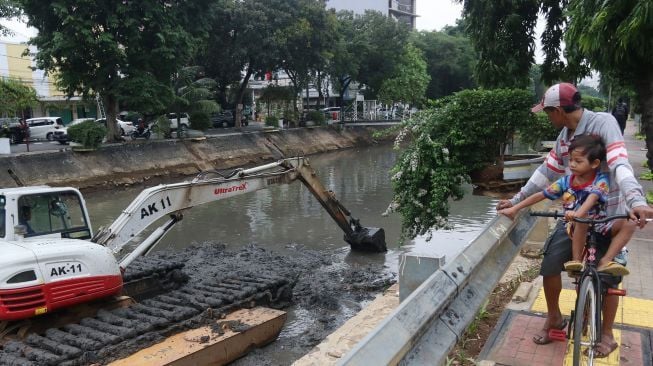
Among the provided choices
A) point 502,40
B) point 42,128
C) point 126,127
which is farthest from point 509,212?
point 42,128

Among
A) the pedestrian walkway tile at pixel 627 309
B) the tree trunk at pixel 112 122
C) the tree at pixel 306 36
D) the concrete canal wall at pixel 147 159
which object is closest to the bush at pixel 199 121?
the concrete canal wall at pixel 147 159

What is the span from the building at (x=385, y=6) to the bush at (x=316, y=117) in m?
25.6

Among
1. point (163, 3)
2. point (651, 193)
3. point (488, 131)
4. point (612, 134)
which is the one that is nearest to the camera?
point (612, 134)

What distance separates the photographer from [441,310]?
3.18 m

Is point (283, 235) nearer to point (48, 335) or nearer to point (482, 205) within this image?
point (482, 205)

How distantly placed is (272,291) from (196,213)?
357 inches

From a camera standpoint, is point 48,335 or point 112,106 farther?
point 112,106

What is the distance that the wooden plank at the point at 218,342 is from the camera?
5.96 metres

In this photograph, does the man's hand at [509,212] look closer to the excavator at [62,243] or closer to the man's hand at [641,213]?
the man's hand at [641,213]

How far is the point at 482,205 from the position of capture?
1738cm

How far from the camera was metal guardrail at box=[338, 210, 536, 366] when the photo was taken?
2.45m

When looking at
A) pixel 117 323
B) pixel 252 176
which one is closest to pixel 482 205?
pixel 252 176

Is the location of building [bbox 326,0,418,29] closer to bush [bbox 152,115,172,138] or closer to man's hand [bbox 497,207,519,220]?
bush [bbox 152,115,172,138]

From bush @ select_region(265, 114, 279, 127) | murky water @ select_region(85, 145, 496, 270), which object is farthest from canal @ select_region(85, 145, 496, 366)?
bush @ select_region(265, 114, 279, 127)
